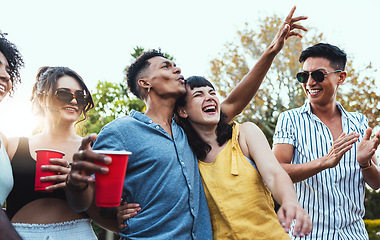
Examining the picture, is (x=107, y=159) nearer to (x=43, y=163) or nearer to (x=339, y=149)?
(x=43, y=163)

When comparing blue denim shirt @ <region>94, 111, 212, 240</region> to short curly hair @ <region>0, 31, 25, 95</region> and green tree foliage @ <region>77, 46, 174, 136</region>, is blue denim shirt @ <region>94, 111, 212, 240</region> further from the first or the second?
green tree foliage @ <region>77, 46, 174, 136</region>

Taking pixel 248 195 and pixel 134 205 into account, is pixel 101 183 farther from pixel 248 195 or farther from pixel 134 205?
pixel 248 195

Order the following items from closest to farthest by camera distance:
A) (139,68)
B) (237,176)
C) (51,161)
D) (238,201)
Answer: (51,161), (238,201), (237,176), (139,68)

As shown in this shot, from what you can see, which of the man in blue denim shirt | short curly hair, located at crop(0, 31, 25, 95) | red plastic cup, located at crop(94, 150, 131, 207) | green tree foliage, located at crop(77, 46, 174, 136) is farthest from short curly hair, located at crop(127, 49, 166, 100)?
green tree foliage, located at crop(77, 46, 174, 136)

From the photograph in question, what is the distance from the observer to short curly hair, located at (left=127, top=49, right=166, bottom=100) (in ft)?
12.6

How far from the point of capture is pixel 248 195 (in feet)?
9.23

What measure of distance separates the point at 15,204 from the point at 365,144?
11.0 ft

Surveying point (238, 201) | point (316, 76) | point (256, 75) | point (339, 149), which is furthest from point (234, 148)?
point (316, 76)

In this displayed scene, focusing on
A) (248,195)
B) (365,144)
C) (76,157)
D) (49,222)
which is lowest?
(49,222)

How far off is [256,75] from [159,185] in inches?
61.3

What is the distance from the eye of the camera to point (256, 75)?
357 cm

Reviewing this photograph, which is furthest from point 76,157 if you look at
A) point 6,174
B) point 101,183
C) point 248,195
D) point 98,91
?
point 98,91

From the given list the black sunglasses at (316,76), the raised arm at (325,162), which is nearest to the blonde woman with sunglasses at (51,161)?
the raised arm at (325,162)

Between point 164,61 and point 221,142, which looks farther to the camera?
point 164,61
